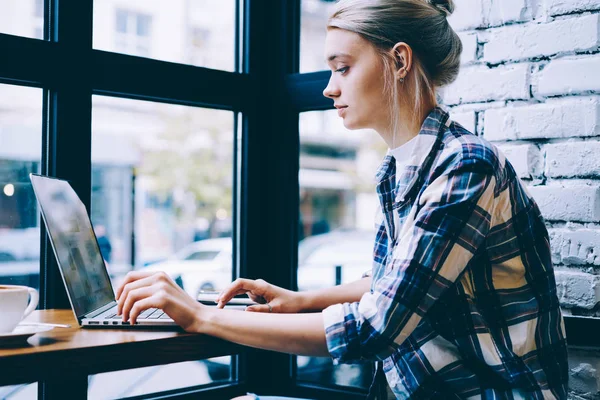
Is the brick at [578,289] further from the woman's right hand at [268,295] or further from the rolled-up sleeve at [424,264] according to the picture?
the woman's right hand at [268,295]

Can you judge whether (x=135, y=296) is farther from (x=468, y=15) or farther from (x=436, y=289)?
(x=468, y=15)

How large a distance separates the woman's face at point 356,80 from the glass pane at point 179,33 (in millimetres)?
739

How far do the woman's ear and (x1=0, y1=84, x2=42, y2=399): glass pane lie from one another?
95 cm

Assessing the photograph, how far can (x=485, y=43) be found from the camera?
1537 mm

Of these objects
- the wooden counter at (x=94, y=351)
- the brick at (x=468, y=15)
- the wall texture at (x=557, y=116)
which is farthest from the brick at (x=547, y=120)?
the wooden counter at (x=94, y=351)

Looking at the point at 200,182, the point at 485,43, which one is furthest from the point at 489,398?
the point at 200,182

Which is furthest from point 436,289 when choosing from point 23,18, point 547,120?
point 23,18

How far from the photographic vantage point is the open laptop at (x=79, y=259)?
1192 millimetres

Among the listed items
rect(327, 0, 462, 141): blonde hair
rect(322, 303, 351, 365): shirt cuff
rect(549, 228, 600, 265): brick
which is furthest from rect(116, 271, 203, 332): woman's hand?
rect(549, 228, 600, 265): brick

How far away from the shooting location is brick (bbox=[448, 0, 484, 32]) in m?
1.55

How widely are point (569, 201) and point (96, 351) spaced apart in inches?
40.9

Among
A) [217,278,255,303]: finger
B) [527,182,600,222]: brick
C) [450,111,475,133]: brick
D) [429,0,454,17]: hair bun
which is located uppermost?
[429,0,454,17]: hair bun

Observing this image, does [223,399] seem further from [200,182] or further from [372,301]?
[200,182]

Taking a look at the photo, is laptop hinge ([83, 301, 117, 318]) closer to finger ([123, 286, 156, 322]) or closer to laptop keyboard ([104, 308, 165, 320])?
laptop keyboard ([104, 308, 165, 320])
